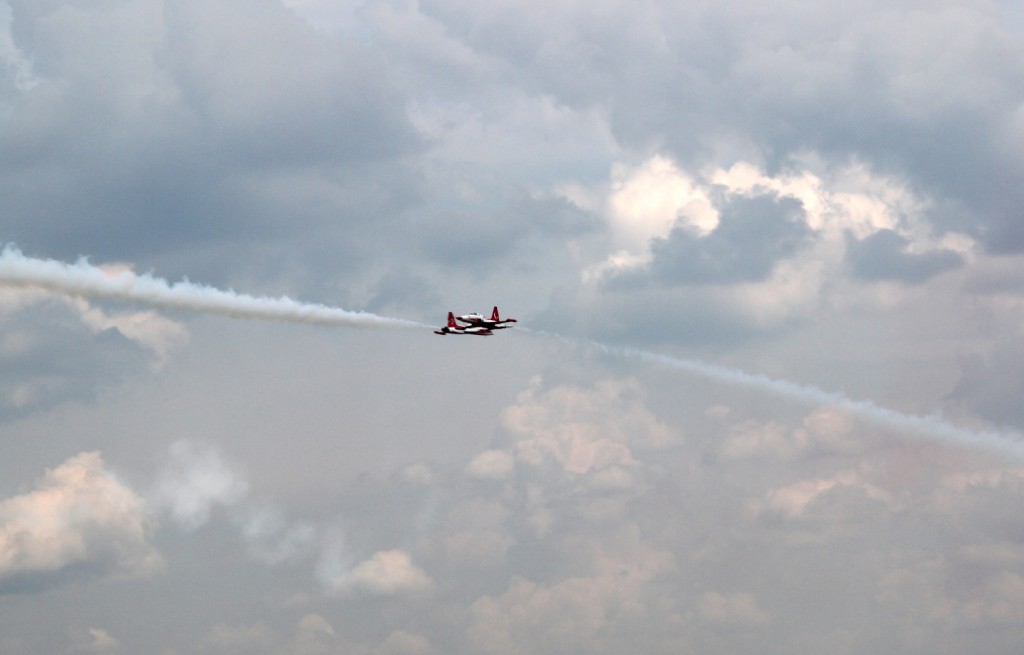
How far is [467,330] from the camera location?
436 feet
